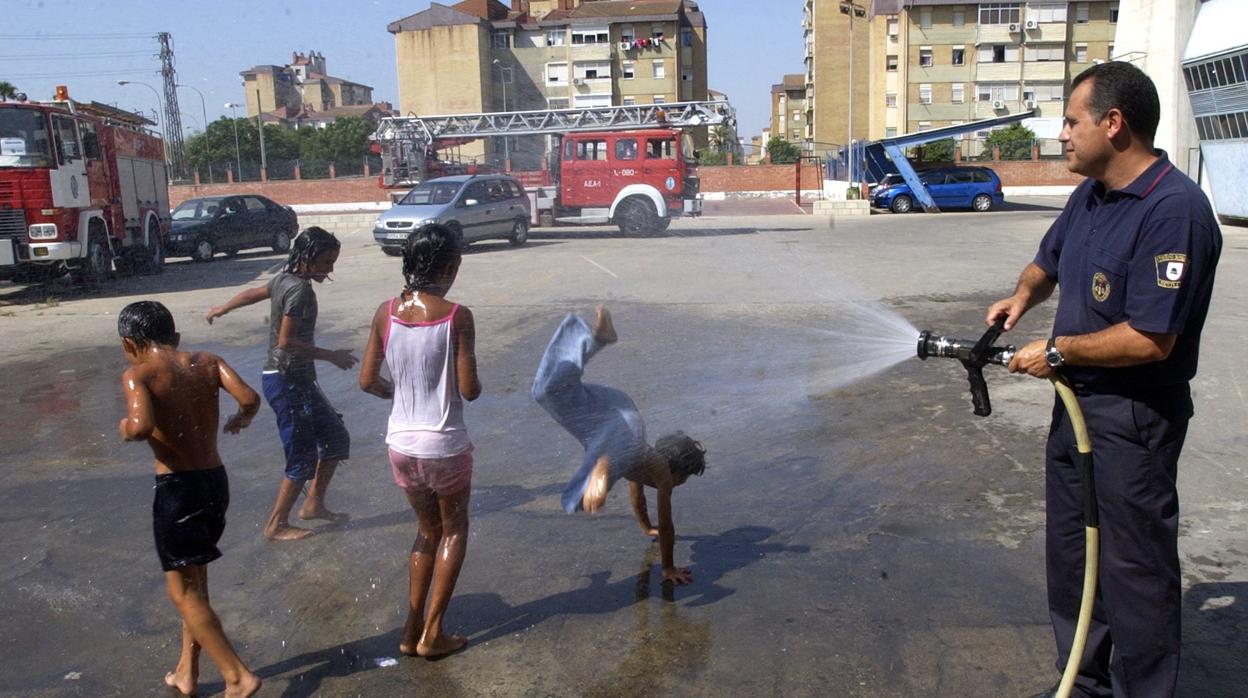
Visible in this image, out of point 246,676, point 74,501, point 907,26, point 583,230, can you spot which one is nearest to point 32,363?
point 74,501

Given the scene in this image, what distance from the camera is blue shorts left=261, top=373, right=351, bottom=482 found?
4.78 meters

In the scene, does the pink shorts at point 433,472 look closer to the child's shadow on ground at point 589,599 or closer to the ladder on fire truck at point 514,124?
the child's shadow on ground at point 589,599

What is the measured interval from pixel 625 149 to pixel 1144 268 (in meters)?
22.4

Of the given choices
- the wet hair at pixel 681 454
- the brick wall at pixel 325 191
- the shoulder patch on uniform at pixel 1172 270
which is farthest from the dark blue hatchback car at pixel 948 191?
the shoulder patch on uniform at pixel 1172 270

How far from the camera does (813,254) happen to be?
18266mm

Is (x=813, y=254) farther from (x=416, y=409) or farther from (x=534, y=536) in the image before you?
(x=416, y=409)

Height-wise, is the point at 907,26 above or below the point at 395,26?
above

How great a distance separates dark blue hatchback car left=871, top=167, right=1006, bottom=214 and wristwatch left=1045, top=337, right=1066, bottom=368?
31053 mm

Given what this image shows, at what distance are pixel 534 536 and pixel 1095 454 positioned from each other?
2.67 metres

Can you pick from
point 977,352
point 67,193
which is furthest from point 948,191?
point 977,352

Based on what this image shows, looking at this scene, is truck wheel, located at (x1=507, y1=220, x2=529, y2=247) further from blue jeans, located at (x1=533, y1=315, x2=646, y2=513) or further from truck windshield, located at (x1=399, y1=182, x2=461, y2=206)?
blue jeans, located at (x1=533, y1=315, x2=646, y2=513)

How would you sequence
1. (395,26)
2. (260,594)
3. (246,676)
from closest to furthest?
(246,676)
(260,594)
(395,26)

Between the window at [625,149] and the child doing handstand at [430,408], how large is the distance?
21307 mm

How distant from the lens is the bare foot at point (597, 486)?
3.54 meters
